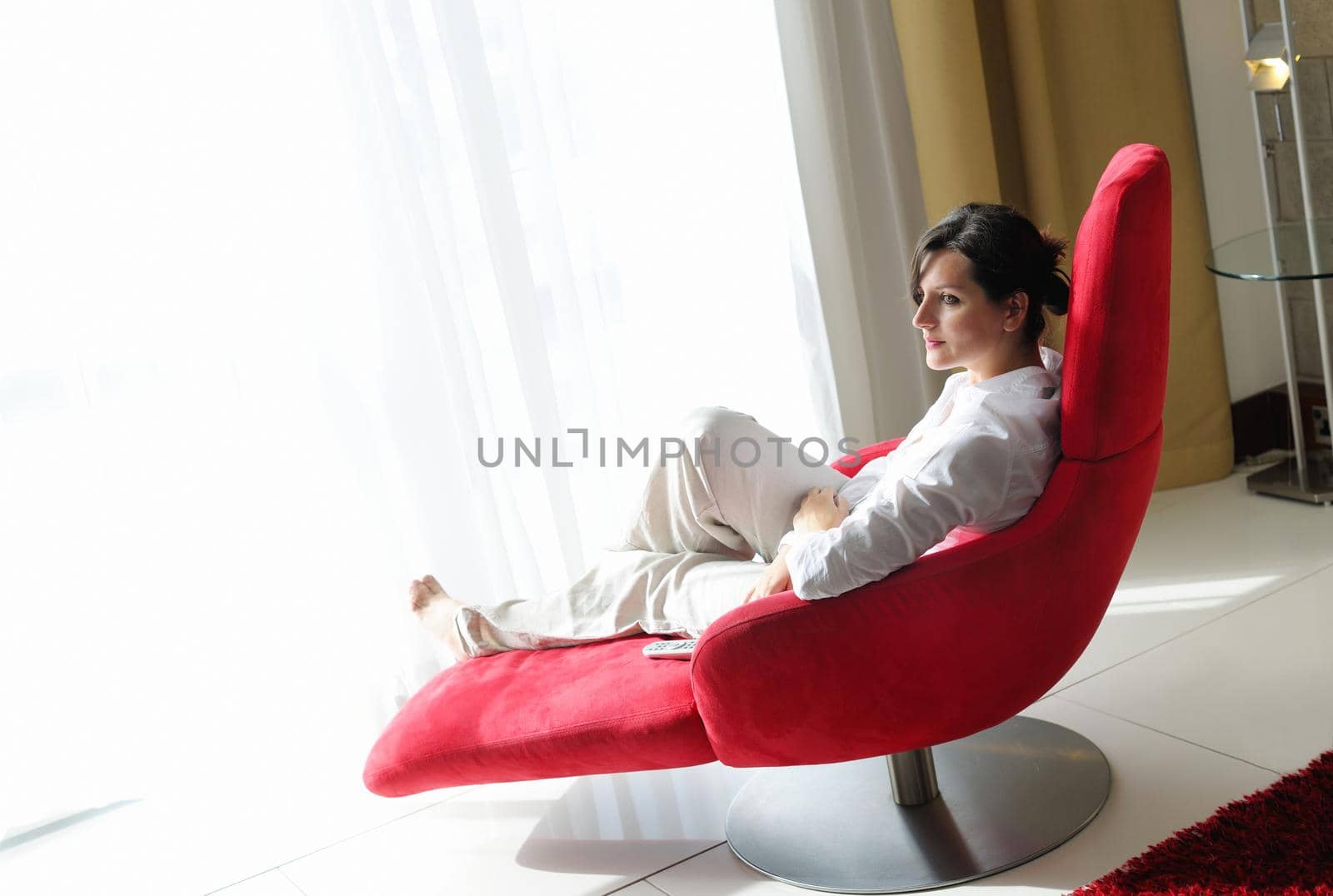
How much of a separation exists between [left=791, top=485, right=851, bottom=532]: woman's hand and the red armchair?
30 cm

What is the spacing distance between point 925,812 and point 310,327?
1461 millimetres

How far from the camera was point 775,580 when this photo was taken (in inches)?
70.8

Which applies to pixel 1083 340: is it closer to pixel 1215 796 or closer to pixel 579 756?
pixel 1215 796

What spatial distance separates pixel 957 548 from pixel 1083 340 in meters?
0.31

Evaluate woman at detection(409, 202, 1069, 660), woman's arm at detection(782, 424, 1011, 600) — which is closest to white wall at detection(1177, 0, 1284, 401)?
woman at detection(409, 202, 1069, 660)

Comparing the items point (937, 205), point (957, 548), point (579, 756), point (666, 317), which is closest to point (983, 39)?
point (937, 205)

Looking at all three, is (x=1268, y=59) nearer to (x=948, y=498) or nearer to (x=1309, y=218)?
(x=1309, y=218)

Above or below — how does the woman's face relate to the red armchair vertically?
above

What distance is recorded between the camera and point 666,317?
9.43 feet

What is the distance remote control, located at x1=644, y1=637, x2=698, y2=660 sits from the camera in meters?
1.91

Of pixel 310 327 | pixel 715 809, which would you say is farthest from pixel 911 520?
pixel 310 327

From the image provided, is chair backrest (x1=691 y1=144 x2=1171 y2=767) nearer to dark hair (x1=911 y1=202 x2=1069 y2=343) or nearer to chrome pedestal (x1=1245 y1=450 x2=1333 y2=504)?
dark hair (x1=911 y1=202 x2=1069 y2=343)

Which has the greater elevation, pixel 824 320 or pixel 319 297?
pixel 319 297

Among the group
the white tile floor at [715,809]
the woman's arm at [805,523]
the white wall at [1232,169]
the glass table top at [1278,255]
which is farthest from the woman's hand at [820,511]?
the white wall at [1232,169]
